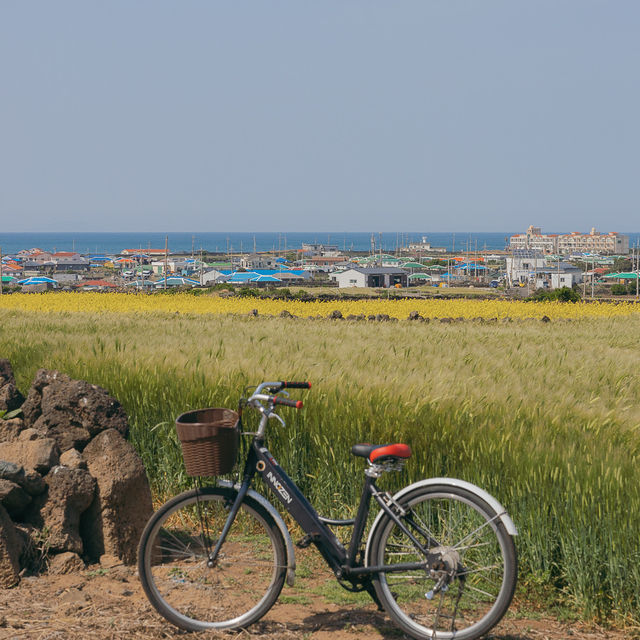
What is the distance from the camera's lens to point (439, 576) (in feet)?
15.7

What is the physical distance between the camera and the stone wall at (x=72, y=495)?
6000 millimetres

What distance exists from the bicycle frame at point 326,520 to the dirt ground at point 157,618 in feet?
1.45

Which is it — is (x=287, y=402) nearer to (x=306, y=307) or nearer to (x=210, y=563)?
(x=210, y=563)

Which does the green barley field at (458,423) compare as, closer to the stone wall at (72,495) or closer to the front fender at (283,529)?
the stone wall at (72,495)

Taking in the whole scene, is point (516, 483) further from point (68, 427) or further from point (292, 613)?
point (68, 427)

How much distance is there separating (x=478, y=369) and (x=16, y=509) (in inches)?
228

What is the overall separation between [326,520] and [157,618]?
126 cm

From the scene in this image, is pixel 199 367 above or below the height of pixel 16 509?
above

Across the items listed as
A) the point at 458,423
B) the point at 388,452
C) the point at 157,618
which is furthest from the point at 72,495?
the point at 458,423

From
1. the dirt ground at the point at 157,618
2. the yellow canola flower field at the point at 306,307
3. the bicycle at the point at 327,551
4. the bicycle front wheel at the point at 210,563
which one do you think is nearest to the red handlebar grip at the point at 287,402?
the bicycle at the point at 327,551

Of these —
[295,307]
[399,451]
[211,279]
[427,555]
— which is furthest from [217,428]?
[211,279]

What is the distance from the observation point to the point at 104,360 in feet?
32.2

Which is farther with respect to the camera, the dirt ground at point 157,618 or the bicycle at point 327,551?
the dirt ground at point 157,618

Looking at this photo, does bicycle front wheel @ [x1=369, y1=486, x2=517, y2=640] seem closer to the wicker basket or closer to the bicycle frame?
the bicycle frame
